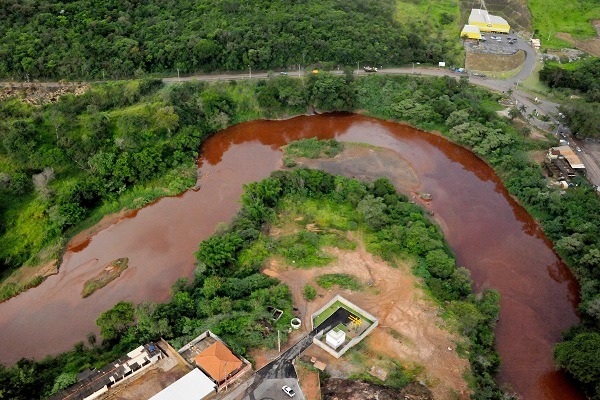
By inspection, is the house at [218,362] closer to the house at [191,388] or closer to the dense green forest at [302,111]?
the house at [191,388]

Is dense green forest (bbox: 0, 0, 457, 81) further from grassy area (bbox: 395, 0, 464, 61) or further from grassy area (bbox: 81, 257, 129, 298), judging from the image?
grassy area (bbox: 81, 257, 129, 298)

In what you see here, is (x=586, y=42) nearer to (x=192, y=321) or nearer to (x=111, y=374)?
(x=192, y=321)

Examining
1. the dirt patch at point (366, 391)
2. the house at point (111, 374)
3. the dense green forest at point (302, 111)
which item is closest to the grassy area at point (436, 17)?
→ the dense green forest at point (302, 111)

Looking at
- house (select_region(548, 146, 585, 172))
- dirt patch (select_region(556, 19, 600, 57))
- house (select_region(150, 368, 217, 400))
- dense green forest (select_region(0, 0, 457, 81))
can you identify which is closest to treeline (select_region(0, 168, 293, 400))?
house (select_region(150, 368, 217, 400))

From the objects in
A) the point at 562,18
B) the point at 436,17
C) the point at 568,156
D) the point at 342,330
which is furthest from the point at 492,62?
the point at 342,330

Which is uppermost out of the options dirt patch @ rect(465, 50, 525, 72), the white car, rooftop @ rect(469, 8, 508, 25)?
rooftop @ rect(469, 8, 508, 25)

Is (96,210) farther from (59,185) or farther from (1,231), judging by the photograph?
(1,231)

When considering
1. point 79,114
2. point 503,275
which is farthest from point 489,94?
point 79,114
